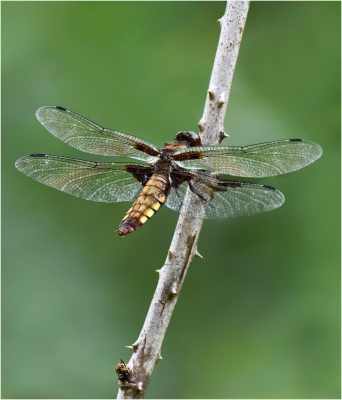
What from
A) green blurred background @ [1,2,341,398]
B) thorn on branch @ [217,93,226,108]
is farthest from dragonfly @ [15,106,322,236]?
green blurred background @ [1,2,341,398]

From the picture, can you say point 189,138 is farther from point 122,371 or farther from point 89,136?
point 122,371

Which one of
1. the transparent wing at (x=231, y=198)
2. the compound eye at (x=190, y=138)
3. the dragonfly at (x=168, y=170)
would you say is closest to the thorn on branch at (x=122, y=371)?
the dragonfly at (x=168, y=170)

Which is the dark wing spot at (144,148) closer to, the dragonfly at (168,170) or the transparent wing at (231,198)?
the dragonfly at (168,170)

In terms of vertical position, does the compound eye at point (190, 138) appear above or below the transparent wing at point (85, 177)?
above

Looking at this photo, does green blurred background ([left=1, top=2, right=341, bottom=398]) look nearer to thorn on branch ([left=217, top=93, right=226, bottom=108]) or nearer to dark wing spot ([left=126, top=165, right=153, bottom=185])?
dark wing spot ([left=126, top=165, right=153, bottom=185])

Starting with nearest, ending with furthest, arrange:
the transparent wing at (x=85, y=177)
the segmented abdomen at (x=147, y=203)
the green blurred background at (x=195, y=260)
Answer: the segmented abdomen at (x=147, y=203), the transparent wing at (x=85, y=177), the green blurred background at (x=195, y=260)

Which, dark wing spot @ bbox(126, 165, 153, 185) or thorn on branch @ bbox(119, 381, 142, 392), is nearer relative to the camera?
thorn on branch @ bbox(119, 381, 142, 392)

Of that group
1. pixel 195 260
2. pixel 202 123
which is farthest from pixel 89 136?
pixel 195 260
